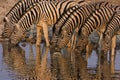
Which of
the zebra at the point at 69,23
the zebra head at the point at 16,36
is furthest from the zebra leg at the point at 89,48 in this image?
the zebra head at the point at 16,36

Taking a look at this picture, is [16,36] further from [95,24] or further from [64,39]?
[95,24]

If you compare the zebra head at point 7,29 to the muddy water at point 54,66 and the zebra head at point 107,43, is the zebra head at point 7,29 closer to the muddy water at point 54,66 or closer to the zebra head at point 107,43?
the muddy water at point 54,66

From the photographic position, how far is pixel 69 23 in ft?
61.9

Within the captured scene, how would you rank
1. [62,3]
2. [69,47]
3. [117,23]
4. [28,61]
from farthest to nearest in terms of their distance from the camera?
[62,3]
[69,47]
[117,23]
[28,61]

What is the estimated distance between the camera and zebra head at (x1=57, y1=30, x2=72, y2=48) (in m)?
18.5

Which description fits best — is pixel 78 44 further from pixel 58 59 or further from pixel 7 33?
pixel 7 33

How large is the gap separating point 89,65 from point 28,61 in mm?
1795

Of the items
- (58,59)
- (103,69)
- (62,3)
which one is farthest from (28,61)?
(62,3)

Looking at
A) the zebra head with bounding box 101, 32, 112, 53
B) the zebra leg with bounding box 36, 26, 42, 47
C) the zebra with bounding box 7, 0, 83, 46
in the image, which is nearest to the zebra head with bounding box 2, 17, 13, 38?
the zebra with bounding box 7, 0, 83, 46

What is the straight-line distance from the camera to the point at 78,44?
1855 centimetres

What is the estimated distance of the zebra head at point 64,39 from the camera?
1854 cm

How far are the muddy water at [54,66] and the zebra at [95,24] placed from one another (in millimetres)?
445

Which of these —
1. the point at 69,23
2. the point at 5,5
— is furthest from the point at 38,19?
the point at 5,5

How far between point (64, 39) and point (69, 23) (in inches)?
23.7
